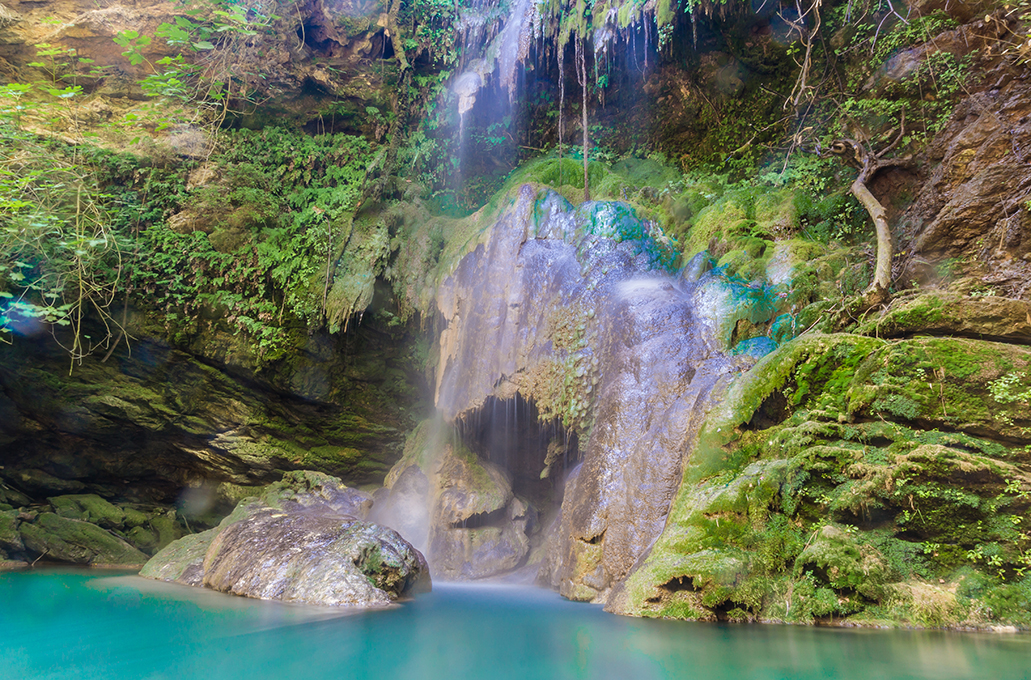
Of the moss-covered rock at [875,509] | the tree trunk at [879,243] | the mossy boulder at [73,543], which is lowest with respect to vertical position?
the mossy boulder at [73,543]

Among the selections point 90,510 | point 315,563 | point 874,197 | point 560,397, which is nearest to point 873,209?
point 874,197

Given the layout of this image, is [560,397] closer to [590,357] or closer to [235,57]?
[590,357]

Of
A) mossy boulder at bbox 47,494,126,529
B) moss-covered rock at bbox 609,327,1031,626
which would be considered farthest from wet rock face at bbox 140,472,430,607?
mossy boulder at bbox 47,494,126,529

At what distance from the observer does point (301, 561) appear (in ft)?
19.5

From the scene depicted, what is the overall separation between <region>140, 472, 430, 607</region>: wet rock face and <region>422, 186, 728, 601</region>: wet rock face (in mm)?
2131

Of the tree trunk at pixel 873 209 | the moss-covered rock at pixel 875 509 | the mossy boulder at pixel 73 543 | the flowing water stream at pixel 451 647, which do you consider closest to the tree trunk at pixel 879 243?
the tree trunk at pixel 873 209

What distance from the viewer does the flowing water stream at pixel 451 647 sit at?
2.86 metres

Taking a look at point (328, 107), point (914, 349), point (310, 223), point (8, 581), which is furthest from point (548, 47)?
point (8, 581)

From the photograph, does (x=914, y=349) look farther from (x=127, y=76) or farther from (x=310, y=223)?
(x=127, y=76)

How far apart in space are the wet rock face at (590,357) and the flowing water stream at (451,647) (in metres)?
1.39

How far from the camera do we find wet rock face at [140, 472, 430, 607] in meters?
5.45

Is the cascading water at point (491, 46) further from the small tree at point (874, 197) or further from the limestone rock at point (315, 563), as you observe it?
the limestone rock at point (315, 563)

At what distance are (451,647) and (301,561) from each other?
3065mm

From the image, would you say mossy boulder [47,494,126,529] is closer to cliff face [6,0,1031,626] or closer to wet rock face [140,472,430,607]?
cliff face [6,0,1031,626]
